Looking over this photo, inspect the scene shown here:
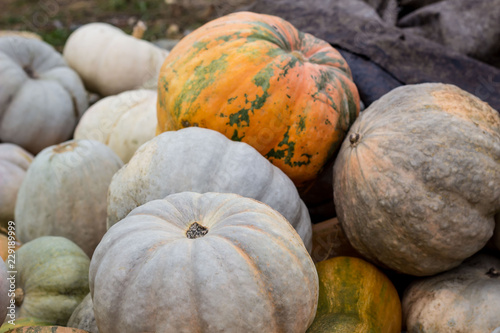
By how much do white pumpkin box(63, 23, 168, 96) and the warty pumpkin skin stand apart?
7.33 ft

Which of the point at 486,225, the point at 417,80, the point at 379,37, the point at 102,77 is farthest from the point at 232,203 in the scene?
the point at 102,77

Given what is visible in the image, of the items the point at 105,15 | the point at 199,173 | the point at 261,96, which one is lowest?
the point at 105,15

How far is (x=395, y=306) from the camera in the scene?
195cm

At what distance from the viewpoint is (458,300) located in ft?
6.03

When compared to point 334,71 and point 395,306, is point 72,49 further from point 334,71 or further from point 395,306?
point 395,306

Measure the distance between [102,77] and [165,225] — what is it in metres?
3.01

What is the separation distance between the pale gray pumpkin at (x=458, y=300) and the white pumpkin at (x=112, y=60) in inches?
114

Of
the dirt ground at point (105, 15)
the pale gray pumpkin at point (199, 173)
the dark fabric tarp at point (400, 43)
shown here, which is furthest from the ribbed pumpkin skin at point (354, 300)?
the dirt ground at point (105, 15)

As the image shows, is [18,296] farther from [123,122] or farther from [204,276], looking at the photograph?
[123,122]

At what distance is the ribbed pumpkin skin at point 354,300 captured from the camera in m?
1.75

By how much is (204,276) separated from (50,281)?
1.03 m

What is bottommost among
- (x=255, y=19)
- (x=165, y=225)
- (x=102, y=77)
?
(x=102, y=77)

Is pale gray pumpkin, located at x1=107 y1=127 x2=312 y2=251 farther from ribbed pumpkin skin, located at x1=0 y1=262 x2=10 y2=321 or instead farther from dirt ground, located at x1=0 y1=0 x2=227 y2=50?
dirt ground, located at x1=0 y1=0 x2=227 y2=50

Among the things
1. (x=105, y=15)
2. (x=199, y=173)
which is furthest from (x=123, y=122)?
(x=105, y=15)
